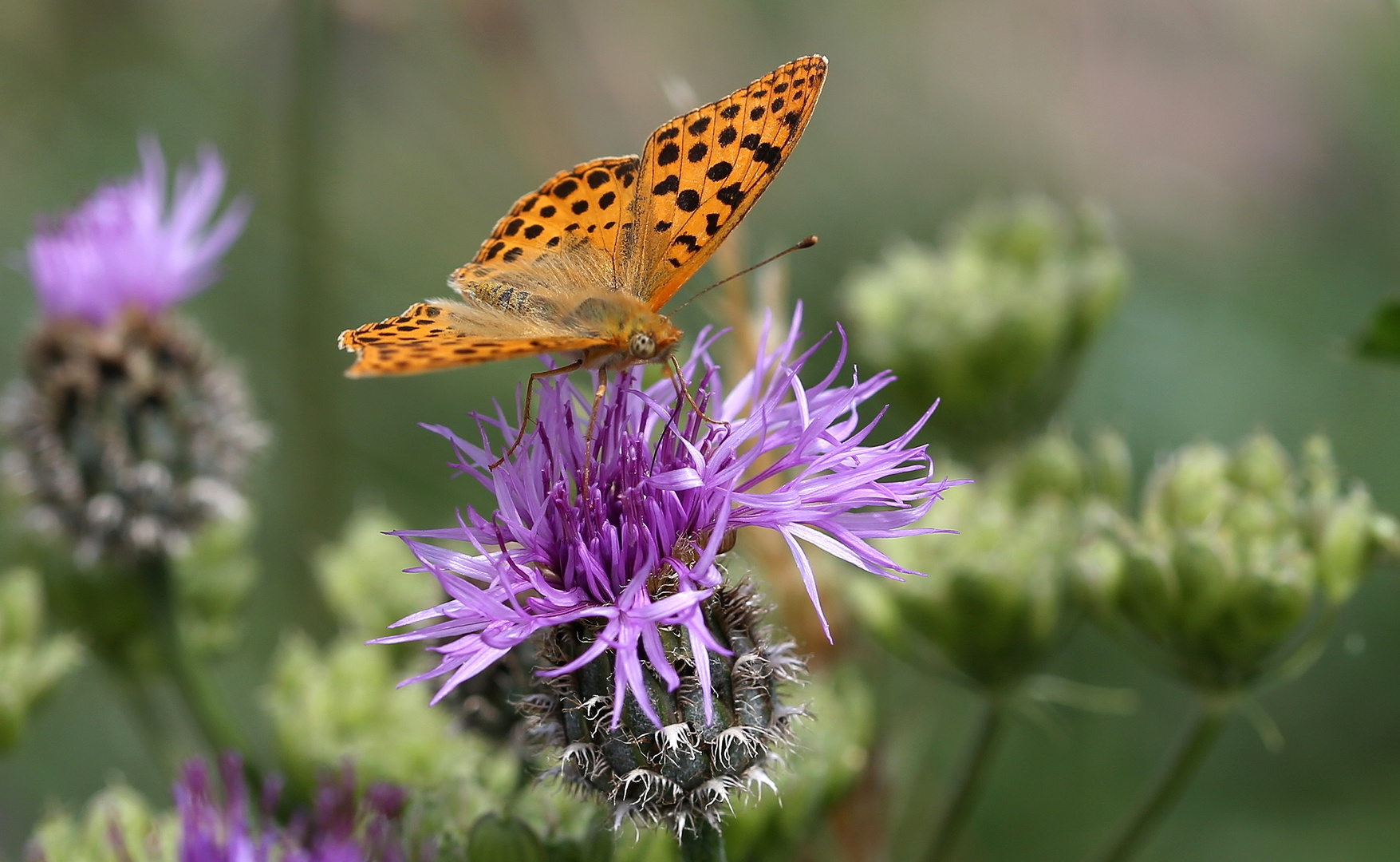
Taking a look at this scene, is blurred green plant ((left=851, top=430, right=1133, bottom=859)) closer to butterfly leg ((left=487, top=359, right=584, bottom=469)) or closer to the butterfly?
the butterfly

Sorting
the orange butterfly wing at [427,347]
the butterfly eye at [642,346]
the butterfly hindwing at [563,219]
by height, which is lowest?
the butterfly eye at [642,346]

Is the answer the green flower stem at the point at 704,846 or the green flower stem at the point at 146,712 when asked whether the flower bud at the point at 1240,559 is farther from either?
the green flower stem at the point at 146,712

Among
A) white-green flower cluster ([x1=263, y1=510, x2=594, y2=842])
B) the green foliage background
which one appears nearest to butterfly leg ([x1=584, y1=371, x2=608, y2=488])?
white-green flower cluster ([x1=263, y1=510, x2=594, y2=842])

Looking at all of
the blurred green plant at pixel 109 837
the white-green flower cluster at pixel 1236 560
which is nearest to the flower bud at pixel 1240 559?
the white-green flower cluster at pixel 1236 560

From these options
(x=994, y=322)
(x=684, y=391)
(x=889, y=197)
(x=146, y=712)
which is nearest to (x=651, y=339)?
(x=684, y=391)

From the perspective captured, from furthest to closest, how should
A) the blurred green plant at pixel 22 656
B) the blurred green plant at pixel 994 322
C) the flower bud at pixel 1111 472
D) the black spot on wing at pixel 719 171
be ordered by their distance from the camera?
1. the blurred green plant at pixel 994 322
2. the flower bud at pixel 1111 472
3. the blurred green plant at pixel 22 656
4. the black spot on wing at pixel 719 171

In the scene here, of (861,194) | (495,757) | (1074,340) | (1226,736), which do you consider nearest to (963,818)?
(495,757)

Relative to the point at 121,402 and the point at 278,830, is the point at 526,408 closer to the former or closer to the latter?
the point at 278,830
